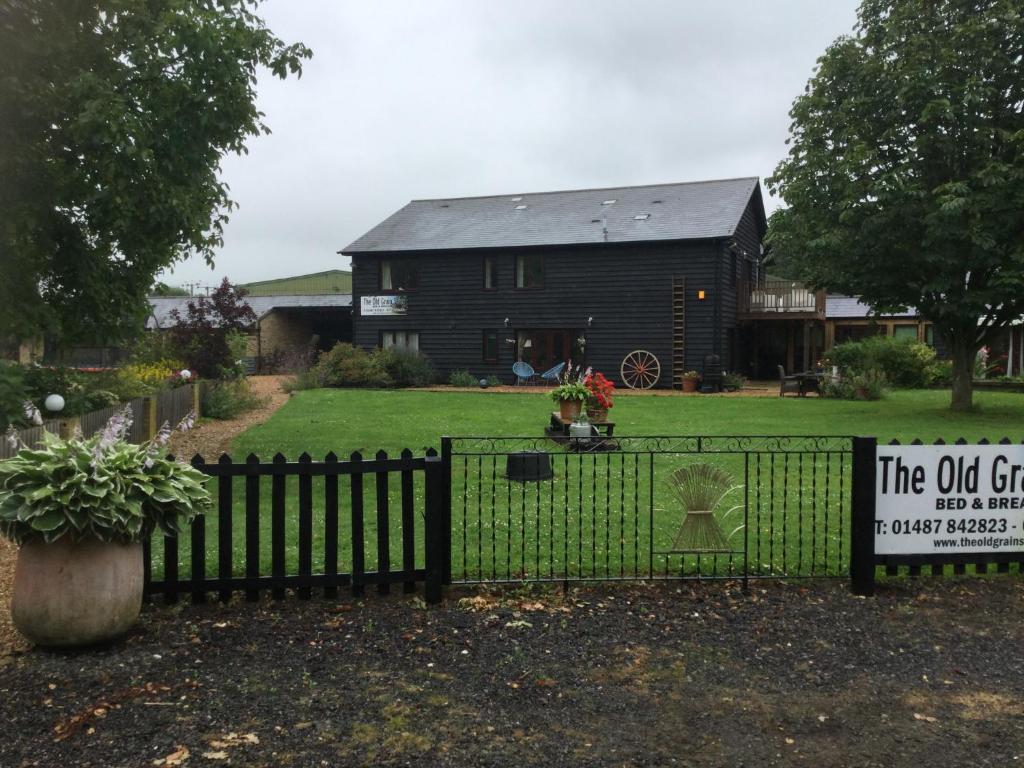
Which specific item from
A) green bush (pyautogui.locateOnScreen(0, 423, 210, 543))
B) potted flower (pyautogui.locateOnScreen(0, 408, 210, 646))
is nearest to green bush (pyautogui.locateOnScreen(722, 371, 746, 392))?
green bush (pyautogui.locateOnScreen(0, 423, 210, 543))

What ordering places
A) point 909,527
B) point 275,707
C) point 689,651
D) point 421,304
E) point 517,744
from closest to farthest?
point 517,744 < point 275,707 < point 689,651 < point 909,527 < point 421,304

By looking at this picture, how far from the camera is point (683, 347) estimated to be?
1090 inches

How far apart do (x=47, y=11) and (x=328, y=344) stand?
32.0 m

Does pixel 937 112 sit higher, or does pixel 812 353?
pixel 937 112

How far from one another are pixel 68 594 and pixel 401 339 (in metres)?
27.3

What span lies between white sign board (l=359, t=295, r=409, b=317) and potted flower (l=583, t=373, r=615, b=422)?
1840cm

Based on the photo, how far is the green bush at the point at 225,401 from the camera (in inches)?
711

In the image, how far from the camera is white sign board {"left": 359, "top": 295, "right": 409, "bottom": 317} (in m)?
31.2

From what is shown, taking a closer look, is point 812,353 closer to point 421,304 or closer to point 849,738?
point 421,304

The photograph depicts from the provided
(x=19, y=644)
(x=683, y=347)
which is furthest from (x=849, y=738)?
(x=683, y=347)

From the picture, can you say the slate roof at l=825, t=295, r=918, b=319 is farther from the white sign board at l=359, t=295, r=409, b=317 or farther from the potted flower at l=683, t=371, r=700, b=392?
the white sign board at l=359, t=295, r=409, b=317

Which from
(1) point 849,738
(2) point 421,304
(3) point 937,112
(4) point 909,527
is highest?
(3) point 937,112

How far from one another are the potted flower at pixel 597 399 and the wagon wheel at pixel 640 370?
568 inches

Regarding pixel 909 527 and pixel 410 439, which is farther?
pixel 410 439
